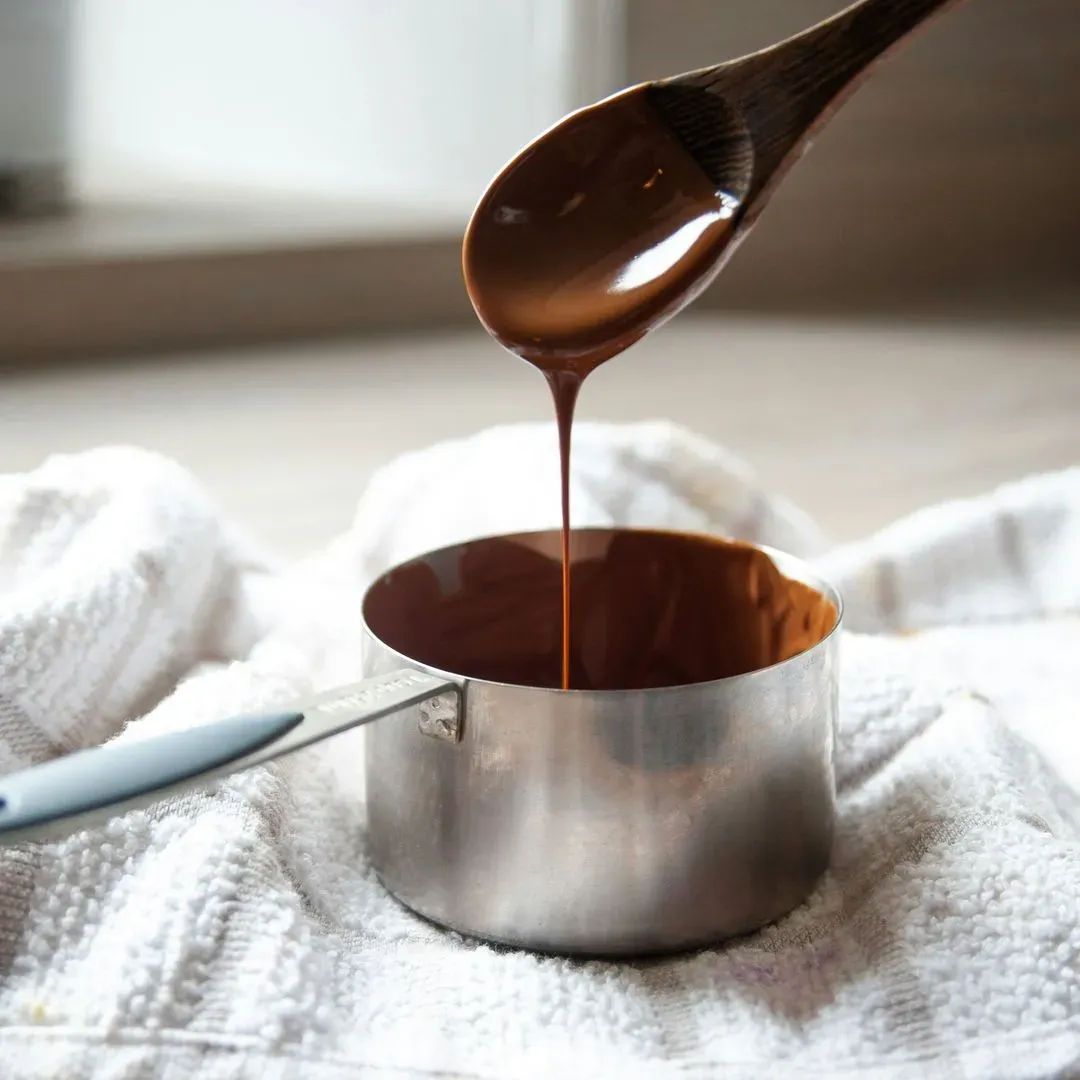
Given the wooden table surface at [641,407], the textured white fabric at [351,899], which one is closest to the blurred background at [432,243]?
the wooden table surface at [641,407]

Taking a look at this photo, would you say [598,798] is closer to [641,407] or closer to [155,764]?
[155,764]

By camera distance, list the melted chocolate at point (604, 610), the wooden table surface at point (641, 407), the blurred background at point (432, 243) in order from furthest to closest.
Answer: the blurred background at point (432, 243) → the wooden table surface at point (641, 407) → the melted chocolate at point (604, 610)

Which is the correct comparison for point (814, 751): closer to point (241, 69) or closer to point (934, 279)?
point (241, 69)

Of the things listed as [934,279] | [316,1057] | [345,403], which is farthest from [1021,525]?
[934,279]

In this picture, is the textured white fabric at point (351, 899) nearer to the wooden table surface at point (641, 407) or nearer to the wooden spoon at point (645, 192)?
the wooden spoon at point (645, 192)

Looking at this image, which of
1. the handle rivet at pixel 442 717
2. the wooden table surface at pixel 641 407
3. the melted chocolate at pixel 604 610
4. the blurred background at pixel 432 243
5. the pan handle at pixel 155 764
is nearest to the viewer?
the pan handle at pixel 155 764

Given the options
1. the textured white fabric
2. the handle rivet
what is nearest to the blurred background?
the textured white fabric

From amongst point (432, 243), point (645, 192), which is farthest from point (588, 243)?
point (432, 243)

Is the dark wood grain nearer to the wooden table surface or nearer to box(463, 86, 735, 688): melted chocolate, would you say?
box(463, 86, 735, 688): melted chocolate
